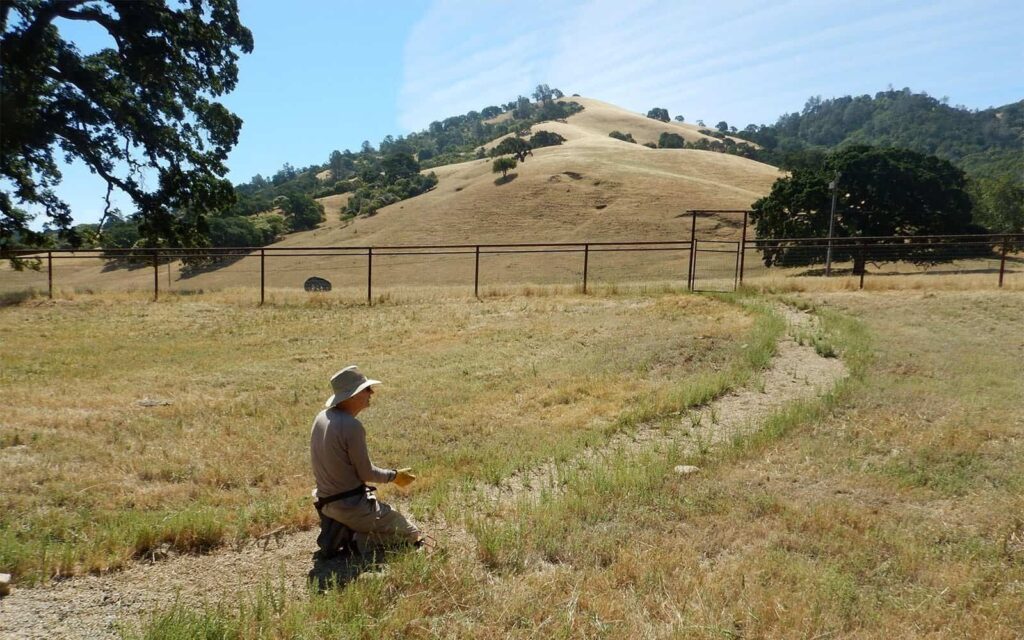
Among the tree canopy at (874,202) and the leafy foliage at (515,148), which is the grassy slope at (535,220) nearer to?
the leafy foliage at (515,148)

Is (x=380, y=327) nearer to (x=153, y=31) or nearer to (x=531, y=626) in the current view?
(x=153, y=31)

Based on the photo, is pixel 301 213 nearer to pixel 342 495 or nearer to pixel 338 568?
pixel 342 495

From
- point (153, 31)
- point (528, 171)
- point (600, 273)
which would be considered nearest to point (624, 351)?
point (153, 31)

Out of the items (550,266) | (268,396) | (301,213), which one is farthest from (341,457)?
(301,213)

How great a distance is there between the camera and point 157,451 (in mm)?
7480

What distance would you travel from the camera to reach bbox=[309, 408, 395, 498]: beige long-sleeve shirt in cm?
464

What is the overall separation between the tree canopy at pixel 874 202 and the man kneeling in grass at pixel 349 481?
3832 cm

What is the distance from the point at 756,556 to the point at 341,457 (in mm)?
3002

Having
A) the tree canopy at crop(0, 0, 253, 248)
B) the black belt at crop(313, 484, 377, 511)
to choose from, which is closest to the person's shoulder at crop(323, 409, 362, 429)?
the black belt at crop(313, 484, 377, 511)

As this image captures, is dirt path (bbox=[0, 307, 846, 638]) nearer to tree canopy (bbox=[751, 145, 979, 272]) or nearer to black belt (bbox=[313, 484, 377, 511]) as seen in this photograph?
black belt (bbox=[313, 484, 377, 511])

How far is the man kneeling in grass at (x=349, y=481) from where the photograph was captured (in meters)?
4.65

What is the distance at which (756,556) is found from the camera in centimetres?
451

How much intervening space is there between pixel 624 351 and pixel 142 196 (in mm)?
9188

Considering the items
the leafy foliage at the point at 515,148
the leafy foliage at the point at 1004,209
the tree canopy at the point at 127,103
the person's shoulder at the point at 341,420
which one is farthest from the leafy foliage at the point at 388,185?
the person's shoulder at the point at 341,420
